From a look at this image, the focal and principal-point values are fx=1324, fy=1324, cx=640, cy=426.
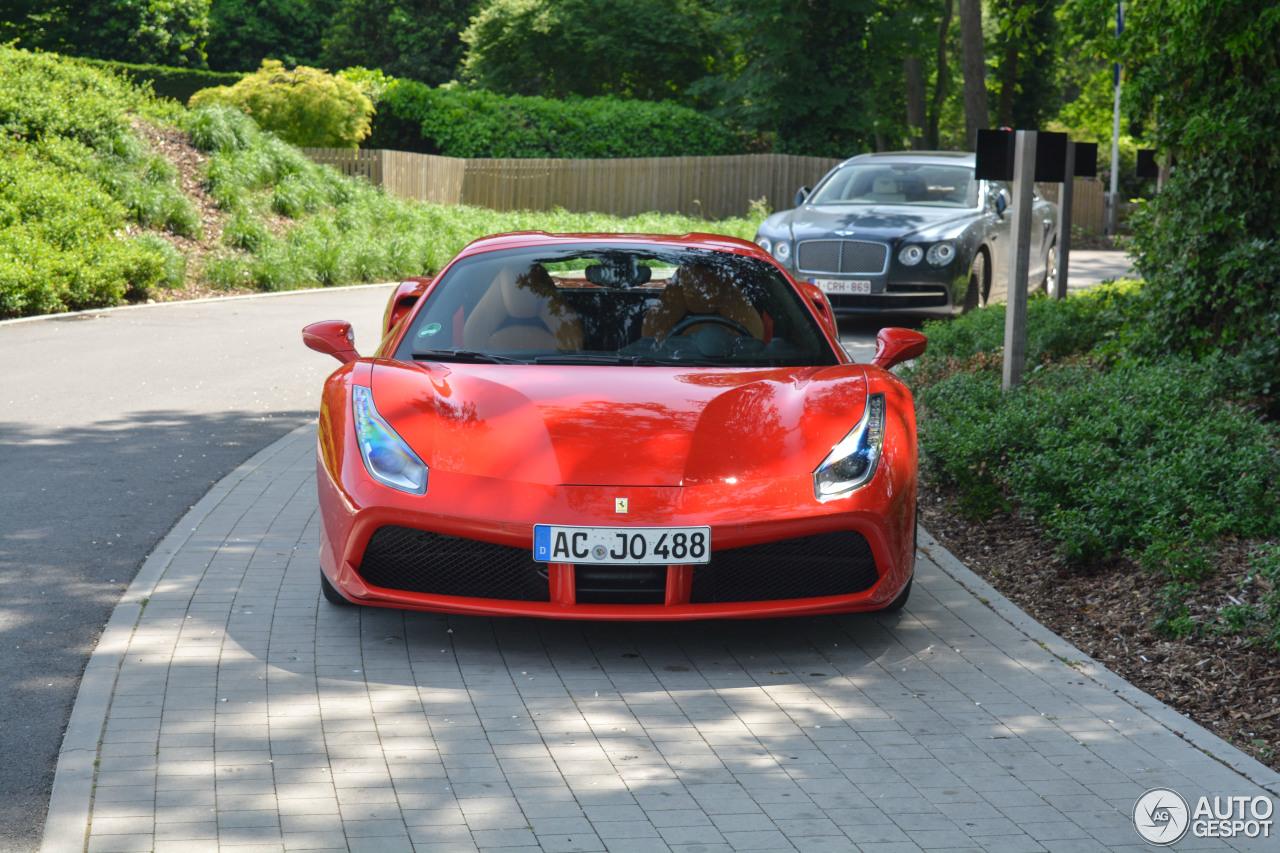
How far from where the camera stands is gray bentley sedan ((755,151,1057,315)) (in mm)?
13305

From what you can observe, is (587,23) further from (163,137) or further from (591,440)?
(591,440)

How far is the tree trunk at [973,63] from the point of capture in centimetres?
2881

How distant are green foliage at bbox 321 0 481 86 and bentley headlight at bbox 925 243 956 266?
39507 millimetres

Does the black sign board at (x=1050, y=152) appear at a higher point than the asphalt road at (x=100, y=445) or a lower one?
higher

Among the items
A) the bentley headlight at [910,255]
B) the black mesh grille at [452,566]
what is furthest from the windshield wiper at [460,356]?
the bentley headlight at [910,255]

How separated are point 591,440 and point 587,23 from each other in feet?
143

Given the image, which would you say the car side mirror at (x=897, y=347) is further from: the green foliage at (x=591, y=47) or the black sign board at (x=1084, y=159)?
the green foliage at (x=591, y=47)

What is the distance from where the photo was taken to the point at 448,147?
34375mm

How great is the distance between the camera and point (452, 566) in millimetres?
4504

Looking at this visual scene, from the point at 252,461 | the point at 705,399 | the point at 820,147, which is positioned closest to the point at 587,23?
the point at 820,147

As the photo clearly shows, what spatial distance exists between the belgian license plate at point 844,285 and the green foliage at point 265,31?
133 ft

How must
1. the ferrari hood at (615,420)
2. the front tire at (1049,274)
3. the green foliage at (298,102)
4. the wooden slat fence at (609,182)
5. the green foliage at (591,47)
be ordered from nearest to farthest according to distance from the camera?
the ferrari hood at (615,420) → the front tire at (1049,274) → the green foliage at (298,102) → the wooden slat fence at (609,182) → the green foliage at (591,47)

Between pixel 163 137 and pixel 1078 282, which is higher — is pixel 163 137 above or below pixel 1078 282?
above

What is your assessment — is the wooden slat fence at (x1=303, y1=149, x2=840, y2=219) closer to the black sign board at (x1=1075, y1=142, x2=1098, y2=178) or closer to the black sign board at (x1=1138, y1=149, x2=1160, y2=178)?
the black sign board at (x1=1138, y1=149, x2=1160, y2=178)
